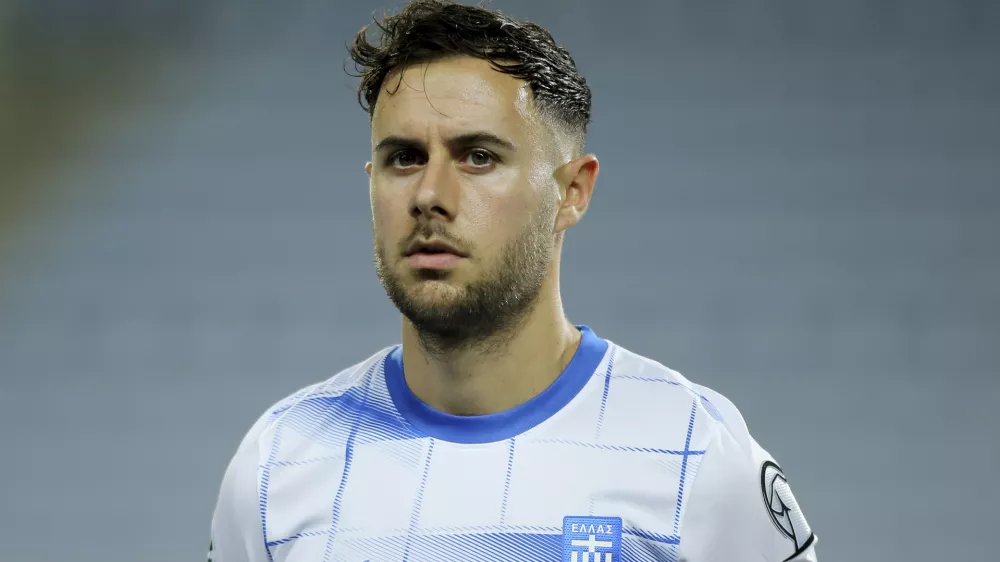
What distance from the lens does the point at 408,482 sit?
1.67 meters

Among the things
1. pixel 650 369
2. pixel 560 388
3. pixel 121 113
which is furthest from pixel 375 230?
pixel 121 113

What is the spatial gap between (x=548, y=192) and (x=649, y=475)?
43 centimetres

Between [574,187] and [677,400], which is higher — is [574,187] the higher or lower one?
the higher one

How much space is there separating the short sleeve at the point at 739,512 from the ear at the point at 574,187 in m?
0.38

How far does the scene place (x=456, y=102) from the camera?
1.63 meters

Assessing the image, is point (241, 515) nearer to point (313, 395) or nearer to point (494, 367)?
point (313, 395)

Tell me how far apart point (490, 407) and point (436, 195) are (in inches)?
13.2

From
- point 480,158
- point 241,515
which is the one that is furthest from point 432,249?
point 241,515

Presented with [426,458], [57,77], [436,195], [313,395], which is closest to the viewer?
[436,195]

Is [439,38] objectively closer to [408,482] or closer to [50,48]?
[408,482]

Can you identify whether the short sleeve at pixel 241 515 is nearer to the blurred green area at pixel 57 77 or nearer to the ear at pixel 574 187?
the ear at pixel 574 187

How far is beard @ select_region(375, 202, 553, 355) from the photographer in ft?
5.21

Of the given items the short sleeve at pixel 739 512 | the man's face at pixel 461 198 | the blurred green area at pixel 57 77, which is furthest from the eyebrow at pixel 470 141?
the blurred green area at pixel 57 77

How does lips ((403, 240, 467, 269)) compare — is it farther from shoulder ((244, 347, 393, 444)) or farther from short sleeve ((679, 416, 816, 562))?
short sleeve ((679, 416, 816, 562))
